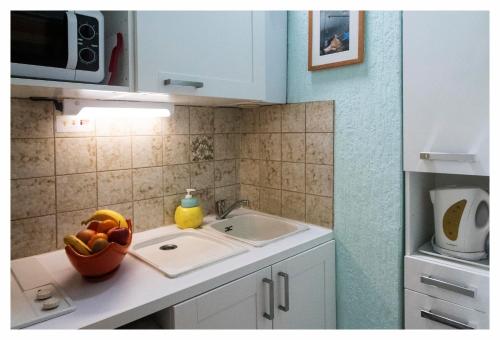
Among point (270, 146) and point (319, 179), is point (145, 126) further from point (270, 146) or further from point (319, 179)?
point (319, 179)

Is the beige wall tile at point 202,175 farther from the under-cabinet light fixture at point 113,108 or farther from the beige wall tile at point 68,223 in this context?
the beige wall tile at point 68,223

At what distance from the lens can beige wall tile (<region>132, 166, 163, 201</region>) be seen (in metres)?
1.59

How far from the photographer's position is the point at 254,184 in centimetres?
196

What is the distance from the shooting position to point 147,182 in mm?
1619

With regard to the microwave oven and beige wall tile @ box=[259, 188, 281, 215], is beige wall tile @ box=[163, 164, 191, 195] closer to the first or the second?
beige wall tile @ box=[259, 188, 281, 215]

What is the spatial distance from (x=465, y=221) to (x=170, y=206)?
128cm

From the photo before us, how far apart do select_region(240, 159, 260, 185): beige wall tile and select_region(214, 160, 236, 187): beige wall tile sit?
0.05 metres

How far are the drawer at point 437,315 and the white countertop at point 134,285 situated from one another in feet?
1.57

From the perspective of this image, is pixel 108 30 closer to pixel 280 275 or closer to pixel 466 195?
pixel 280 275

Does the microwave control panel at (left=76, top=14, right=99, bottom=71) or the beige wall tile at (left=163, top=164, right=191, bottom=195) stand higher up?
the microwave control panel at (left=76, top=14, right=99, bottom=71)

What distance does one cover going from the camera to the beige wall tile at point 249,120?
1912 mm

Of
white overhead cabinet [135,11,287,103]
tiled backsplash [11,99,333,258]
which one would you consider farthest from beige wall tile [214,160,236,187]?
white overhead cabinet [135,11,287,103]

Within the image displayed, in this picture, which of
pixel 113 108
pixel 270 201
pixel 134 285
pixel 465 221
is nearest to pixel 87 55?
pixel 113 108

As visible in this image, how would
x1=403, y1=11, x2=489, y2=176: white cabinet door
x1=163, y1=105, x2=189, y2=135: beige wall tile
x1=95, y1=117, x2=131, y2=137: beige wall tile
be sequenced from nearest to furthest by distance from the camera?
x1=403, y1=11, x2=489, y2=176: white cabinet door, x1=95, y1=117, x2=131, y2=137: beige wall tile, x1=163, y1=105, x2=189, y2=135: beige wall tile
